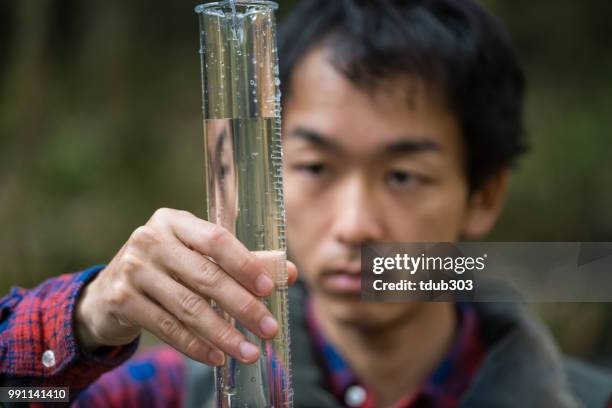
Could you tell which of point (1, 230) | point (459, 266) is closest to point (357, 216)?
point (459, 266)

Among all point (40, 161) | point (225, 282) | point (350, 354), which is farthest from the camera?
point (40, 161)

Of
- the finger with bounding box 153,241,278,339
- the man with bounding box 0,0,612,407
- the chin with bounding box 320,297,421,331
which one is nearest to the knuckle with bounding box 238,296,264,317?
the finger with bounding box 153,241,278,339

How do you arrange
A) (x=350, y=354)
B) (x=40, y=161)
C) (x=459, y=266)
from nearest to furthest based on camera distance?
(x=459, y=266) → (x=350, y=354) → (x=40, y=161)

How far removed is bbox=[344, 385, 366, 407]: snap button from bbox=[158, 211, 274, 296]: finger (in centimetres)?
47

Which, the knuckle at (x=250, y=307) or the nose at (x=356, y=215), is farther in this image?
the nose at (x=356, y=215)

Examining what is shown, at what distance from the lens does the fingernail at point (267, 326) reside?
40 centimetres

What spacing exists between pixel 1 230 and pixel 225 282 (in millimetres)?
937

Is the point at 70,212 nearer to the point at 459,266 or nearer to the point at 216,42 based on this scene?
the point at 459,266

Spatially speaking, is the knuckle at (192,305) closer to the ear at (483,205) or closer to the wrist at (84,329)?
the wrist at (84,329)

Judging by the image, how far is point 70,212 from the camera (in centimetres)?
139

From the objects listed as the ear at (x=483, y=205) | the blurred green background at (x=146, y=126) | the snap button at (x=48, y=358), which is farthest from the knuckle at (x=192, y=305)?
the blurred green background at (x=146, y=126)

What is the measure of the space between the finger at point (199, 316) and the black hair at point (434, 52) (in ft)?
1.33

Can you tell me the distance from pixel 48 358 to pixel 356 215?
34cm

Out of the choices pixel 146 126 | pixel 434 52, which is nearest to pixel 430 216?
pixel 434 52
